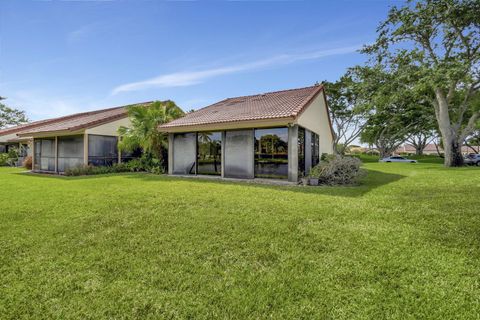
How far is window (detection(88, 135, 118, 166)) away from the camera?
16688mm

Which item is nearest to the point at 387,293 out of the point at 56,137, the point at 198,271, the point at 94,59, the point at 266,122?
the point at 198,271

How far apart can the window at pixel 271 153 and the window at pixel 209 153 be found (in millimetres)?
2372

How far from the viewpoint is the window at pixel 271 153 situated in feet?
38.6

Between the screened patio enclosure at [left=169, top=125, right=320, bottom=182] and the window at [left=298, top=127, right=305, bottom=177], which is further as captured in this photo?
the window at [left=298, top=127, right=305, bottom=177]

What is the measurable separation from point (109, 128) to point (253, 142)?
12.0 metres

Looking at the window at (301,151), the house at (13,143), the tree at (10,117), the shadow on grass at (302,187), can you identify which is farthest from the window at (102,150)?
the tree at (10,117)

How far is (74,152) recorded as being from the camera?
56.1 ft

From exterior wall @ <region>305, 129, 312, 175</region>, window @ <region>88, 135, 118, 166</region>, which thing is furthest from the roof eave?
window @ <region>88, 135, 118, 166</region>

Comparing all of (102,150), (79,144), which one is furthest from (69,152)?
(102,150)

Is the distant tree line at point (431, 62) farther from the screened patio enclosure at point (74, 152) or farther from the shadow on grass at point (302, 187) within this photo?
the screened patio enclosure at point (74, 152)

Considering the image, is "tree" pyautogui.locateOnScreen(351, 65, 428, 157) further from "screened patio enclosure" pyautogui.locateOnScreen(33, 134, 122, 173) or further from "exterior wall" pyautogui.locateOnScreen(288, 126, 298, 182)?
"screened patio enclosure" pyautogui.locateOnScreen(33, 134, 122, 173)

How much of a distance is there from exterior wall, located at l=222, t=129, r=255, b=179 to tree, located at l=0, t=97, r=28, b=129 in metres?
49.2

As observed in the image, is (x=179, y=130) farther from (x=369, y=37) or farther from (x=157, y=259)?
(x=369, y=37)

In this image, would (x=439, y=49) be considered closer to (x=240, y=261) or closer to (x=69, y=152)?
(x=240, y=261)
